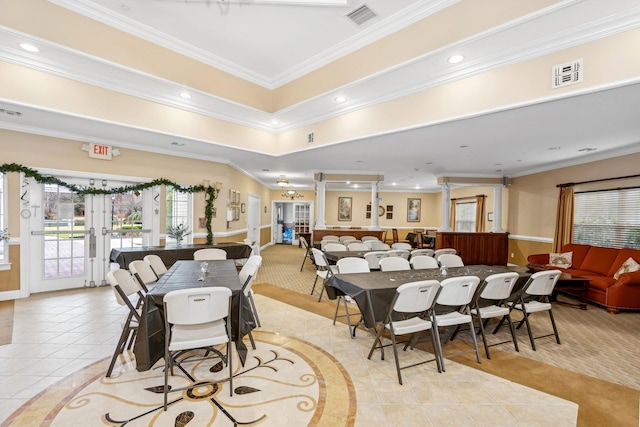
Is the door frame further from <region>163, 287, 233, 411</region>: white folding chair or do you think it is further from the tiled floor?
<region>163, 287, 233, 411</region>: white folding chair

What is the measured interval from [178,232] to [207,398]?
4.66 m

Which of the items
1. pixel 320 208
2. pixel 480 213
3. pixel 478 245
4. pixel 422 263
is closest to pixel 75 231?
pixel 320 208

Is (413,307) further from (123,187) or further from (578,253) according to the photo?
(123,187)

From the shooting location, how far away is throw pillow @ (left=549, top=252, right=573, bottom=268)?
6.29 meters

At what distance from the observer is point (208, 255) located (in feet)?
16.9

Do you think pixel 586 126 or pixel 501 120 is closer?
pixel 501 120

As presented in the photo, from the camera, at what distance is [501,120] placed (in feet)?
13.6

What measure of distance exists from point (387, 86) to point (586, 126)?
3.05m

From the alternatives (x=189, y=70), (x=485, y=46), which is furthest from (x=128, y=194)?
(x=485, y=46)

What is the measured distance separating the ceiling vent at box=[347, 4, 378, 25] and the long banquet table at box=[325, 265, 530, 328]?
11.1 feet

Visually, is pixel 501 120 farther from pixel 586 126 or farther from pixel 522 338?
pixel 522 338

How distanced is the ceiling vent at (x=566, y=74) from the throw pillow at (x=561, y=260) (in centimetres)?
471

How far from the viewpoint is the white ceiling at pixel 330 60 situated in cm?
328

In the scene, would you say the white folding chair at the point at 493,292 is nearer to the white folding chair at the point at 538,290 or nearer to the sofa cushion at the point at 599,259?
the white folding chair at the point at 538,290
